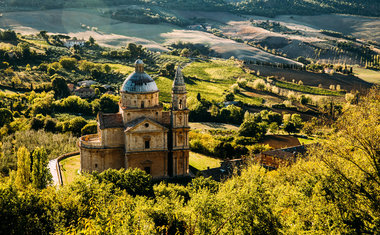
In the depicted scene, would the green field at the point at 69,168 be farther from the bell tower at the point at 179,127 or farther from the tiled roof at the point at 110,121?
the bell tower at the point at 179,127

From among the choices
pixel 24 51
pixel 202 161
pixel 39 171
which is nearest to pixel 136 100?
pixel 39 171

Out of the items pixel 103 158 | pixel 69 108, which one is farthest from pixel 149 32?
pixel 103 158

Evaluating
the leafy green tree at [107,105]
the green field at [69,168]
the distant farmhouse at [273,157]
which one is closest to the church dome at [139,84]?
the green field at [69,168]

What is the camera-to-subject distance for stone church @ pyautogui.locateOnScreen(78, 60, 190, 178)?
46.6m

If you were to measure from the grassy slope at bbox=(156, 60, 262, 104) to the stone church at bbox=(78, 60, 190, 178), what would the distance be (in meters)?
45.7

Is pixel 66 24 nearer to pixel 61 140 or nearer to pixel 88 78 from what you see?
pixel 88 78

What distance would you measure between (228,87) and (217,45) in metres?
76.1

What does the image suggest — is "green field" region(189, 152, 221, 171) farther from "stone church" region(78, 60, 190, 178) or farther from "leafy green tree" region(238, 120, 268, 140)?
"leafy green tree" region(238, 120, 268, 140)

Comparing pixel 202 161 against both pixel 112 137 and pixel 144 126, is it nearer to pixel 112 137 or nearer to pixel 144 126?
pixel 144 126

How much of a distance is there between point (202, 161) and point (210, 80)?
6554 centimetres

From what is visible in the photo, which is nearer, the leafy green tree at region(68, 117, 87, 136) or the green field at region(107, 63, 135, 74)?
the leafy green tree at region(68, 117, 87, 136)

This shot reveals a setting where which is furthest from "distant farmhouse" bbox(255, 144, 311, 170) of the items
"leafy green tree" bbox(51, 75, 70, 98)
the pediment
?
"leafy green tree" bbox(51, 75, 70, 98)

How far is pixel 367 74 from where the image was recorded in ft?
440

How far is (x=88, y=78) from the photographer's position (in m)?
107
